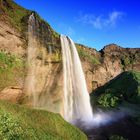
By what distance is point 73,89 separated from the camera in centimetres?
3769

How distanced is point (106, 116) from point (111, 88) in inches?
579

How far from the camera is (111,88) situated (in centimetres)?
5003

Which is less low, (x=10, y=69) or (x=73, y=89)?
(x=10, y=69)

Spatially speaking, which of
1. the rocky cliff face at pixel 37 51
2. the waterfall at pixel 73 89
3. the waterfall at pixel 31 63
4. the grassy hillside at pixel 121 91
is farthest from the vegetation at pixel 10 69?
the grassy hillside at pixel 121 91

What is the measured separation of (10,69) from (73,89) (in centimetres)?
1087

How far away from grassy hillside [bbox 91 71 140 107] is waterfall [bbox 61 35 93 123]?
447cm

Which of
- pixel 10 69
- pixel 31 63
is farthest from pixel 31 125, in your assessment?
Answer: pixel 31 63

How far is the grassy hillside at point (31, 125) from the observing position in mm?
15508

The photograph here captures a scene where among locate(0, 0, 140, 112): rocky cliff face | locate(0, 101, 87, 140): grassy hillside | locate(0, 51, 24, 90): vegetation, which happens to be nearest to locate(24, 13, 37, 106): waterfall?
locate(0, 0, 140, 112): rocky cliff face

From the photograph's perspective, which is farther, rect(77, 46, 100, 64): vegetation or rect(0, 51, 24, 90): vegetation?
rect(77, 46, 100, 64): vegetation

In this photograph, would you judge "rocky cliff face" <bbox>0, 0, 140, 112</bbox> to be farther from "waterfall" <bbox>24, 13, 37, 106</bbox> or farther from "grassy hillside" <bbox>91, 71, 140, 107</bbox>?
"grassy hillside" <bbox>91, 71, 140, 107</bbox>

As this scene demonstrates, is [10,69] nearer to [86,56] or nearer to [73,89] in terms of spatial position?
[73,89]

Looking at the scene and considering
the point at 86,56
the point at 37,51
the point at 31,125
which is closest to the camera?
the point at 31,125

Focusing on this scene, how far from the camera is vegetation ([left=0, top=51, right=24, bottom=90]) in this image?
93.0 feet
